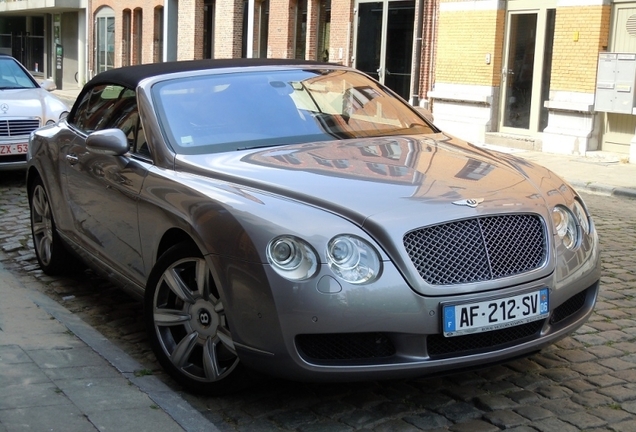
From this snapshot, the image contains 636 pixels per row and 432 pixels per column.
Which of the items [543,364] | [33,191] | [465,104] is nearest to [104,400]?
[543,364]

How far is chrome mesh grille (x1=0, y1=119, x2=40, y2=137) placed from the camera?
36.8 ft

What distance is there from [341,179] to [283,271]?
0.63 meters

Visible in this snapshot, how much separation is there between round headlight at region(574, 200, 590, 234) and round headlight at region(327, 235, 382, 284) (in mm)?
1196

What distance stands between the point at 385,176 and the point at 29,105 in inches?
332

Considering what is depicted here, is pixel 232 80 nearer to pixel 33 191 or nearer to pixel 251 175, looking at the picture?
pixel 251 175

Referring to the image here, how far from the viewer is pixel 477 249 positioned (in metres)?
3.91

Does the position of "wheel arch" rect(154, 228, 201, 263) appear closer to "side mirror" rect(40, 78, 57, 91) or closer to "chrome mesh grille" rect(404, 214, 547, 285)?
"chrome mesh grille" rect(404, 214, 547, 285)

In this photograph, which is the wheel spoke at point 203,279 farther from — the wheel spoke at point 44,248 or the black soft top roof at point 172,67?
the wheel spoke at point 44,248

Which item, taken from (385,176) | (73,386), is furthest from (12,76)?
(385,176)

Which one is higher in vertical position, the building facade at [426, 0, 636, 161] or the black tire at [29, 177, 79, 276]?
the building facade at [426, 0, 636, 161]

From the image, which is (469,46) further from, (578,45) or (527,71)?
(578,45)

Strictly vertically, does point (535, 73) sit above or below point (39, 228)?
above

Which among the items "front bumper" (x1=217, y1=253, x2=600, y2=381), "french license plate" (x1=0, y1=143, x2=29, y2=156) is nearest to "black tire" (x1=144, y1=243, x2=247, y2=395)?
"front bumper" (x1=217, y1=253, x2=600, y2=381)

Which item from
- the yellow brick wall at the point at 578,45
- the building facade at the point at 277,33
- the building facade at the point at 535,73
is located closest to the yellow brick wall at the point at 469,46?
the building facade at the point at 535,73
